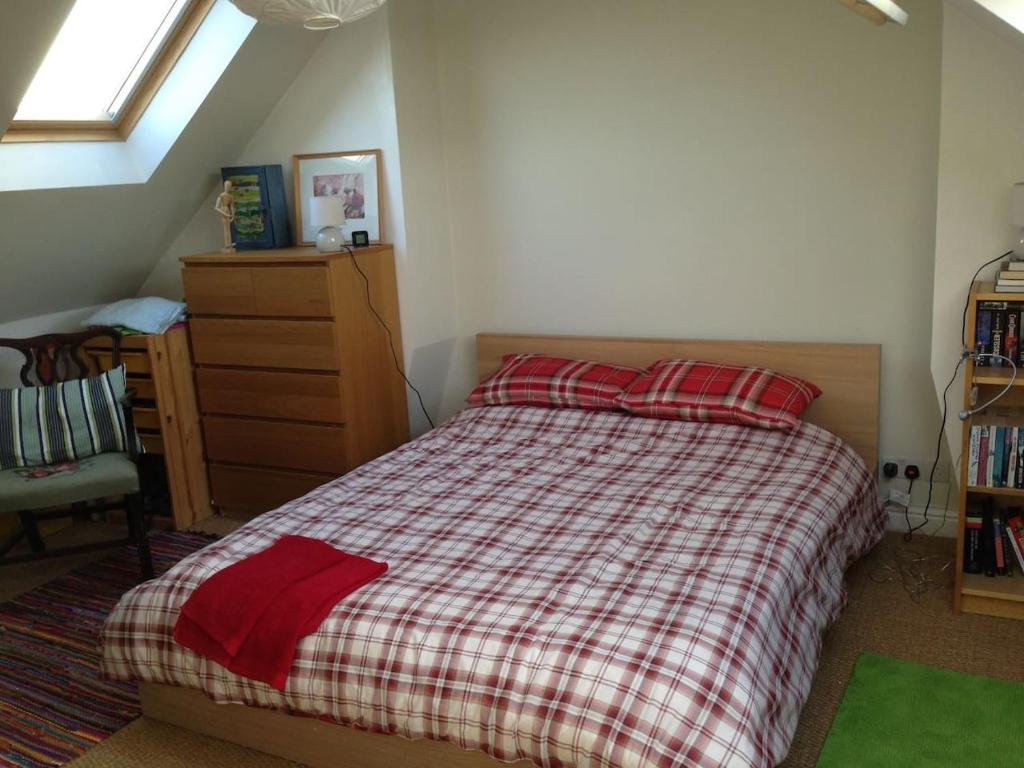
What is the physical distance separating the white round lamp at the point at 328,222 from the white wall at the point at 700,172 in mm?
539

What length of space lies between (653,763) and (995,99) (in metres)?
2.09

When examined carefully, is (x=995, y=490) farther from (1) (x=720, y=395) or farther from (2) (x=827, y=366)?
(1) (x=720, y=395)

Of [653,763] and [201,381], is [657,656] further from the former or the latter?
[201,381]

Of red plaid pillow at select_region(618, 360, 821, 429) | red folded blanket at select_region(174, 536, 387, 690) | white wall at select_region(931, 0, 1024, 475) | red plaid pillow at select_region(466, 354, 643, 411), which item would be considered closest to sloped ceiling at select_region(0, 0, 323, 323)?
red plaid pillow at select_region(466, 354, 643, 411)

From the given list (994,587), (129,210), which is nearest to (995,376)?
(994,587)

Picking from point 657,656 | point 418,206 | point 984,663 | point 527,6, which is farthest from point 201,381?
point 984,663

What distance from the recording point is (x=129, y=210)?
378 centimetres

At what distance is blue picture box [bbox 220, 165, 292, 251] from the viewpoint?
3.89 meters

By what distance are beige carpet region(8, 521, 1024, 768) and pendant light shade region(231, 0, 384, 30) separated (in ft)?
5.85

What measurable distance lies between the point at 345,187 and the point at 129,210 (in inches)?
34.4

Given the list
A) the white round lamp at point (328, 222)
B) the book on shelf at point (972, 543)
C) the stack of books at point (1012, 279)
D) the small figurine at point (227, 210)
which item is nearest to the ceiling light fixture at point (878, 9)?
the stack of books at point (1012, 279)

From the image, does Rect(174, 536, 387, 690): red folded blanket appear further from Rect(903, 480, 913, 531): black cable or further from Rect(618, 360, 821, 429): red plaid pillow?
Rect(903, 480, 913, 531): black cable

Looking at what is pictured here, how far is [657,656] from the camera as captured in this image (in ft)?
6.21

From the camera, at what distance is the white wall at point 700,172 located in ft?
10.4
